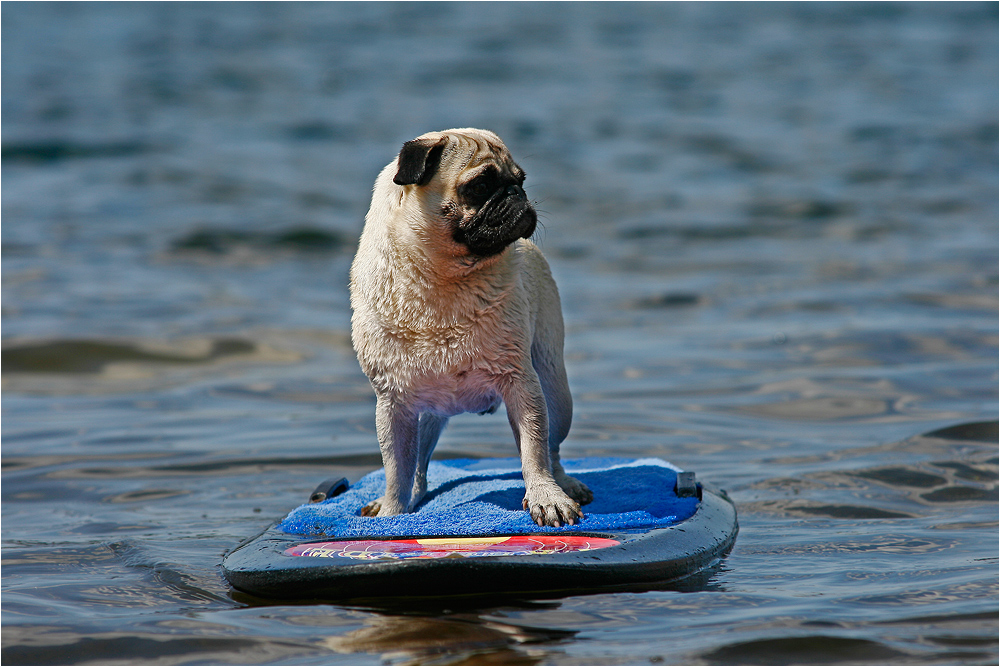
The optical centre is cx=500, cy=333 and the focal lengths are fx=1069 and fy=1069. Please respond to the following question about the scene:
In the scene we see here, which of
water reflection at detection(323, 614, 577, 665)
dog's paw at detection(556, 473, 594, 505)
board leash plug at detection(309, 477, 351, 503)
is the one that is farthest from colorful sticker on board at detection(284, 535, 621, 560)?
board leash plug at detection(309, 477, 351, 503)

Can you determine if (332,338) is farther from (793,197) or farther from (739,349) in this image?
(793,197)

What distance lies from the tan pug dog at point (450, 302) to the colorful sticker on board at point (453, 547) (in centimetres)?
22

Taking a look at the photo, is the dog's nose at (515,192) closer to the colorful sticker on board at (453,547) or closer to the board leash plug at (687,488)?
the colorful sticker on board at (453,547)

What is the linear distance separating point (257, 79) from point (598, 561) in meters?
28.0

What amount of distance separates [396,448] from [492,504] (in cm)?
63

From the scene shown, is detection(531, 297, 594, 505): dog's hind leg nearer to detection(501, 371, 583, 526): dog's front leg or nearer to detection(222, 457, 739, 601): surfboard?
detection(222, 457, 739, 601): surfboard

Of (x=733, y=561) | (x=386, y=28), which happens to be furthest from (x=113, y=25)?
(x=733, y=561)

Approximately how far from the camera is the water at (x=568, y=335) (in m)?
4.67

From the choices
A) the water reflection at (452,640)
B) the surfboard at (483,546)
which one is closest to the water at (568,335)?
the water reflection at (452,640)

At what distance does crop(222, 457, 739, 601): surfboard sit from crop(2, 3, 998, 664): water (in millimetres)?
119

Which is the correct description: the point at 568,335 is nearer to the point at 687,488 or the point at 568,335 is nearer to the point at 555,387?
the point at 687,488

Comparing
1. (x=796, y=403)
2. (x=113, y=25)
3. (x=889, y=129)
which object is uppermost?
(x=113, y=25)

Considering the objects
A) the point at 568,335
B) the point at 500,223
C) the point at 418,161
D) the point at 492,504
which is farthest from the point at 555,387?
the point at 568,335

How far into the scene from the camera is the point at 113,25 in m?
38.0
